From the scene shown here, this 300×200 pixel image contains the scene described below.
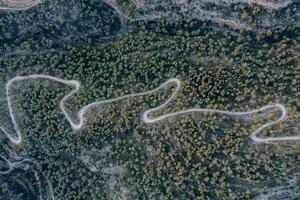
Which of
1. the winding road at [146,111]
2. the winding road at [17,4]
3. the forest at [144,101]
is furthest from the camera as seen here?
the winding road at [17,4]

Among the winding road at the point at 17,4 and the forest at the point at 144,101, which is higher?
the winding road at the point at 17,4

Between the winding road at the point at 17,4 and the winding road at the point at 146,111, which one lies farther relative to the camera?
the winding road at the point at 17,4

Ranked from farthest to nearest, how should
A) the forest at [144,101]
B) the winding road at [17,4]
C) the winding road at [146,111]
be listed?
1. the winding road at [17,4]
2. the forest at [144,101]
3. the winding road at [146,111]

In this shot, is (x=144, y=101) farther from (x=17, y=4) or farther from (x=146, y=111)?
(x=17, y=4)

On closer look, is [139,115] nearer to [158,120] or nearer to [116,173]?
[158,120]

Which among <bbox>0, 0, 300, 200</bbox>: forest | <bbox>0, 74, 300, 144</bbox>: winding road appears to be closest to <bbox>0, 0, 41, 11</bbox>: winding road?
<bbox>0, 0, 300, 200</bbox>: forest

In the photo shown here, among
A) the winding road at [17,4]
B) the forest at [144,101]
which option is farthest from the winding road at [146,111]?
the winding road at [17,4]

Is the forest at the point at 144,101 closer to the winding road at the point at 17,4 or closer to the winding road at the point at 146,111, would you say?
the winding road at the point at 146,111

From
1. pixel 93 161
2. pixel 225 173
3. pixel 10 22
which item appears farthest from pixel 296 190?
pixel 10 22
